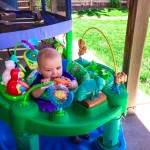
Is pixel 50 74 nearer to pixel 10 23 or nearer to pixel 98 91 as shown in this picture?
pixel 98 91

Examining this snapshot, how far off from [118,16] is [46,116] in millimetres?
5055

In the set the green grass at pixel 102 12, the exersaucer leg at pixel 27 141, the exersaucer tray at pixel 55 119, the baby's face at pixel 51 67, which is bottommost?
the green grass at pixel 102 12

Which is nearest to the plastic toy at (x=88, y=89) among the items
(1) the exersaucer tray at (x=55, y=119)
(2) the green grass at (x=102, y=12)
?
(1) the exersaucer tray at (x=55, y=119)

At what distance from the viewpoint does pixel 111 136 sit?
4.30 feet

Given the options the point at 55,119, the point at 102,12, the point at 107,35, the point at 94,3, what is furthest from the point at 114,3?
the point at 55,119

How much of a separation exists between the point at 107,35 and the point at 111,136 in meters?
3.15

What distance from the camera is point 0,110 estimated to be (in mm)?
1245

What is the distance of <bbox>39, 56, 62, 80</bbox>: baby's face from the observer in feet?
3.96

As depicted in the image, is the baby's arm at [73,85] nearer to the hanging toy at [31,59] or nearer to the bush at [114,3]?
the hanging toy at [31,59]

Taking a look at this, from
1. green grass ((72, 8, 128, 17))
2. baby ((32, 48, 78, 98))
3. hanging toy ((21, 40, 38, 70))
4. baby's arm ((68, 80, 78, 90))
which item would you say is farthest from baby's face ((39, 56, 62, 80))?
green grass ((72, 8, 128, 17))

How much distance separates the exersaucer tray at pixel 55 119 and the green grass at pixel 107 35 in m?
1.18

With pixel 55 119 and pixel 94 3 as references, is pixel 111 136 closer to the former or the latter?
pixel 55 119

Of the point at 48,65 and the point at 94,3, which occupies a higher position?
the point at 48,65

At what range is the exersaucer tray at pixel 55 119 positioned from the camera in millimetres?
1108
